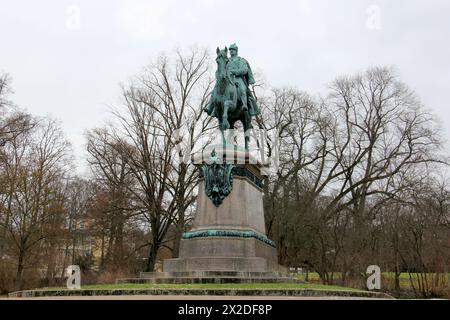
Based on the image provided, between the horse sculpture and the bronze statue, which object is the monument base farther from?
the bronze statue

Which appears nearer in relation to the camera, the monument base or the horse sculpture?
the monument base

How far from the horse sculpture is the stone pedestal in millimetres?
1457

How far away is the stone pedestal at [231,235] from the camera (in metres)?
14.4

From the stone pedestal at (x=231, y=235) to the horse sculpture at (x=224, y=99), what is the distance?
4.78 feet

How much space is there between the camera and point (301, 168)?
34281 mm

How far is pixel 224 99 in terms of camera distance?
1716 cm

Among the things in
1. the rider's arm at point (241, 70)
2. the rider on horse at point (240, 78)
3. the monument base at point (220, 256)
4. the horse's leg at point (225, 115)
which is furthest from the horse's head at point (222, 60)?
the monument base at point (220, 256)

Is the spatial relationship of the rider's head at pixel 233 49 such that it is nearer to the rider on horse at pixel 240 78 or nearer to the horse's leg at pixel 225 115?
the rider on horse at pixel 240 78

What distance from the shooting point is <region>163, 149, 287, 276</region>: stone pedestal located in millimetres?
14398

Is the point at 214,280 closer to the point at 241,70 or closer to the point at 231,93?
the point at 231,93

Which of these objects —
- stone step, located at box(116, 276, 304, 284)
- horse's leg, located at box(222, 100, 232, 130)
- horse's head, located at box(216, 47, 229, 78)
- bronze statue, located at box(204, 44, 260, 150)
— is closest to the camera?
stone step, located at box(116, 276, 304, 284)

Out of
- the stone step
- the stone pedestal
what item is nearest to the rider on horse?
the stone pedestal

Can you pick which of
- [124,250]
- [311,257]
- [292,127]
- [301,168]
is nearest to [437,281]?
[311,257]

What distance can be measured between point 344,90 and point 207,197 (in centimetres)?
2423
